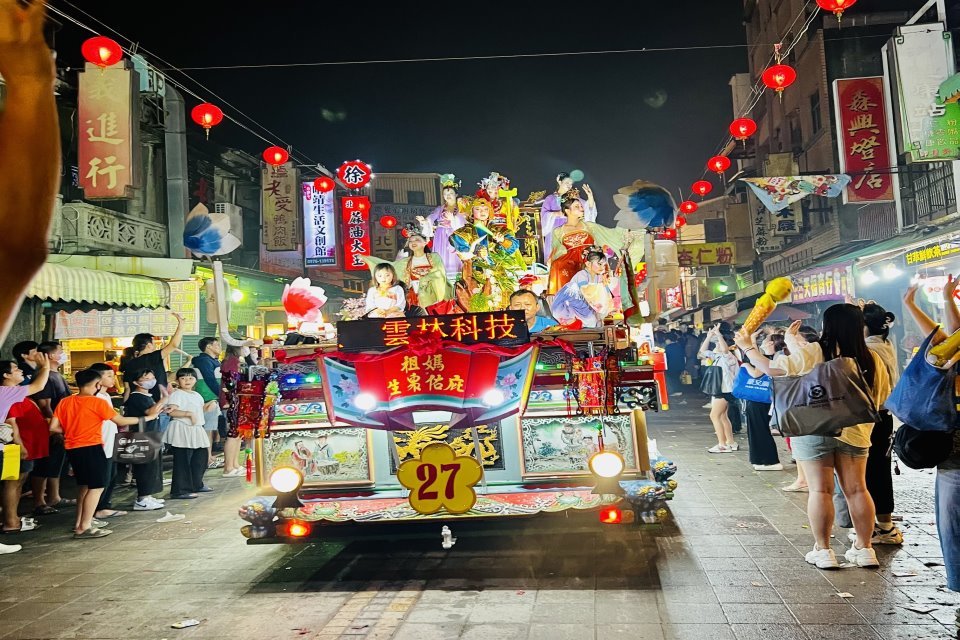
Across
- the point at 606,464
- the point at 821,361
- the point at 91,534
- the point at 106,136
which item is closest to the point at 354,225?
the point at 106,136

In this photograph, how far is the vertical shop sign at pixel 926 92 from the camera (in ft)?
45.6

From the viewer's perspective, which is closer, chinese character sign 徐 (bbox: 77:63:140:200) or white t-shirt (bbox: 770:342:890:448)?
white t-shirt (bbox: 770:342:890:448)

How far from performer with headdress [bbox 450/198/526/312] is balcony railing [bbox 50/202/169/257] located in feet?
34.9

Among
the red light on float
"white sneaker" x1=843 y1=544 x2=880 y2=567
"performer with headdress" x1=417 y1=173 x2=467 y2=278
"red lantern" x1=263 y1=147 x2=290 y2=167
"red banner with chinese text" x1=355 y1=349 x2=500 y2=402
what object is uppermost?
"red lantern" x1=263 y1=147 x2=290 y2=167

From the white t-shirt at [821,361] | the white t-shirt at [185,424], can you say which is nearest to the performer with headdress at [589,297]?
the white t-shirt at [821,361]

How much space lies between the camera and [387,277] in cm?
694

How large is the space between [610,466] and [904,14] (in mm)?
25421

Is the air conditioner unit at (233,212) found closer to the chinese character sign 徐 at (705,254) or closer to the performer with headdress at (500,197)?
the performer with headdress at (500,197)

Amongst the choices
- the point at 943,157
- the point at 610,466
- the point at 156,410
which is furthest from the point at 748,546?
the point at 943,157

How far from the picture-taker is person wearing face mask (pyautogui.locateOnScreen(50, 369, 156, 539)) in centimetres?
723

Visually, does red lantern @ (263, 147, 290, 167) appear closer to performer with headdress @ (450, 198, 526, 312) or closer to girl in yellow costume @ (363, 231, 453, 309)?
girl in yellow costume @ (363, 231, 453, 309)

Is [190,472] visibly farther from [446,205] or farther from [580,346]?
[580,346]

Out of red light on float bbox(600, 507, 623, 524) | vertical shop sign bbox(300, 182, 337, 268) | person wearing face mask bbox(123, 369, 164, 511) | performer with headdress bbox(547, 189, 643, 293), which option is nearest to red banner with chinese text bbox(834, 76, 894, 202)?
performer with headdress bbox(547, 189, 643, 293)

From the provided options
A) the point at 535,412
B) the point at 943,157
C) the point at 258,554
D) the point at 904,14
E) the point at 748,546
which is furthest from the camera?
the point at 904,14
